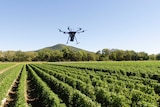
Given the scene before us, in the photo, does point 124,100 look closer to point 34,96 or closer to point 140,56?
point 34,96

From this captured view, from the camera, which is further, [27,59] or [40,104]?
[27,59]

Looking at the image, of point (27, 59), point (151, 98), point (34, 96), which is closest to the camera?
point (151, 98)

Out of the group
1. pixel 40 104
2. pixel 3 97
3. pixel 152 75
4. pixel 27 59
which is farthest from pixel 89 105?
pixel 27 59

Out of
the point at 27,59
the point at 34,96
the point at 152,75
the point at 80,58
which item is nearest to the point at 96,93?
the point at 34,96

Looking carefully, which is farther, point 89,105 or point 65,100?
point 65,100

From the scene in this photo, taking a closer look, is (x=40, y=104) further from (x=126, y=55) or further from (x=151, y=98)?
(x=126, y=55)

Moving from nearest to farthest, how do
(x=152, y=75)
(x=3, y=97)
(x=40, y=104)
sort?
(x=40, y=104)
(x=3, y=97)
(x=152, y=75)

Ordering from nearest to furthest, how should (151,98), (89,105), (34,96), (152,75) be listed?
(89,105), (151,98), (34,96), (152,75)

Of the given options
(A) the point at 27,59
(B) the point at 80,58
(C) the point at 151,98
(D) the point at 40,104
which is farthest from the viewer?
(A) the point at 27,59

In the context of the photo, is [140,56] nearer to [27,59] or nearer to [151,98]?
[27,59]
